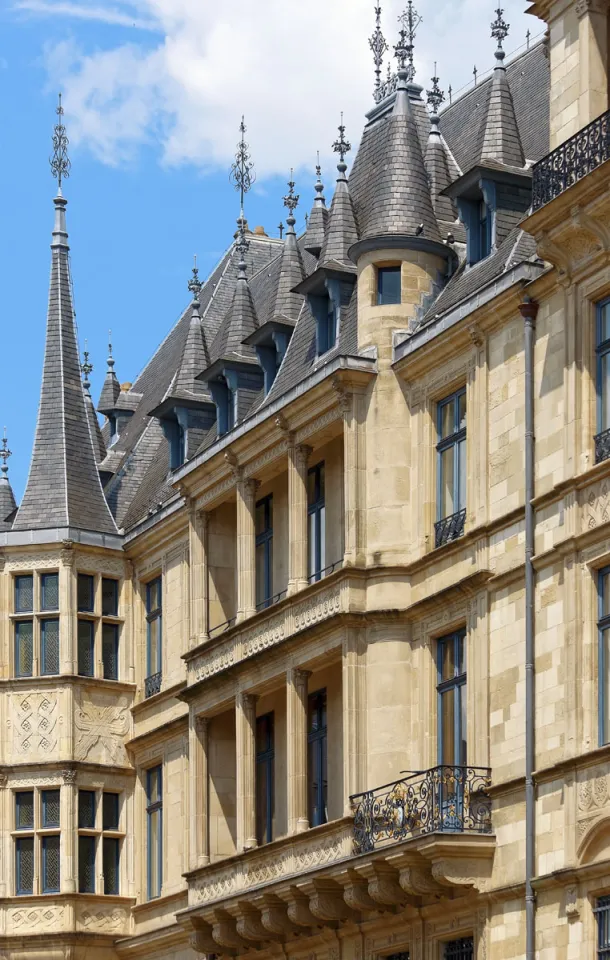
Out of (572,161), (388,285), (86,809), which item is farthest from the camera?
(86,809)

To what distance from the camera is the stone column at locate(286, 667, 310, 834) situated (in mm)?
34125

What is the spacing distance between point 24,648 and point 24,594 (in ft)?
3.31

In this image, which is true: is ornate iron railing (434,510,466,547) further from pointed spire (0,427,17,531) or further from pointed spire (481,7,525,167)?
pointed spire (0,427,17,531)

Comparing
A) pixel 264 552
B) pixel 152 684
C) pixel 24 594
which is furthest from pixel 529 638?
pixel 24 594

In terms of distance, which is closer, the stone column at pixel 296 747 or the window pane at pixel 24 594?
the stone column at pixel 296 747

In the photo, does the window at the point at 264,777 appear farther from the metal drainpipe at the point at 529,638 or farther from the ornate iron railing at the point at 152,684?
the metal drainpipe at the point at 529,638

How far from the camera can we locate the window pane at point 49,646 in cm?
Result: 4156

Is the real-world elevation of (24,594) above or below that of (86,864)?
above

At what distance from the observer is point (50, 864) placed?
40.6 metres

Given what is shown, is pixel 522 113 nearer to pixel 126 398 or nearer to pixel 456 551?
pixel 456 551

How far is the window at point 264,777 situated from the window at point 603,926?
10402mm

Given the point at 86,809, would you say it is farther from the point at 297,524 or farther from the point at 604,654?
the point at 604,654

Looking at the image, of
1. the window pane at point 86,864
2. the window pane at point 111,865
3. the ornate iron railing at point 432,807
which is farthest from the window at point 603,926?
the window pane at point 111,865

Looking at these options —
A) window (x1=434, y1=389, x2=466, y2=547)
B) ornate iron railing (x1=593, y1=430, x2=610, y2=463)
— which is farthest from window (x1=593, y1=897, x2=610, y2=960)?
window (x1=434, y1=389, x2=466, y2=547)
